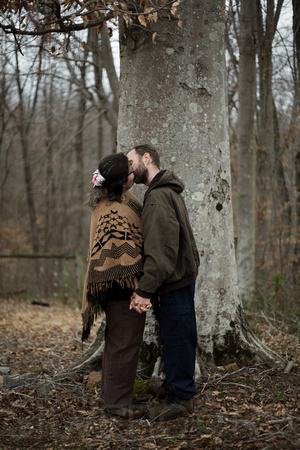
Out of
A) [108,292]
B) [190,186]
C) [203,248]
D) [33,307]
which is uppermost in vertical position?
[190,186]

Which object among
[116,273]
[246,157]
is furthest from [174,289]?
[246,157]

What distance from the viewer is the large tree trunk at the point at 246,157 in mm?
9188

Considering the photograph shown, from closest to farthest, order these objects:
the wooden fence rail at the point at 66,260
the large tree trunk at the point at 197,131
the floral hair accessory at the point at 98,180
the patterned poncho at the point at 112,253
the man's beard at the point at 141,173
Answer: the patterned poncho at the point at 112,253
the floral hair accessory at the point at 98,180
the man's beard at the point at 141,173
the large tree trunk at the point at 197,131
the wooden fence rail at the point at 66,260

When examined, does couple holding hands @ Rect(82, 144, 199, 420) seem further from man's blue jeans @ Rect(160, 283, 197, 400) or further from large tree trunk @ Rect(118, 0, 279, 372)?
large tree trunk @ Rect(118, 0, 279, 372)

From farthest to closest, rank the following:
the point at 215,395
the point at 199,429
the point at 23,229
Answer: the point at 23,229 → the point at 215,395 → the point at 199,429

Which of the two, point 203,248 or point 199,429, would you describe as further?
point 203,248

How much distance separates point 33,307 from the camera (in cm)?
1040

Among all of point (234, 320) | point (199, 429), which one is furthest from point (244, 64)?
point (199, 429)

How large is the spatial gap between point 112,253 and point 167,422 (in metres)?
1.40

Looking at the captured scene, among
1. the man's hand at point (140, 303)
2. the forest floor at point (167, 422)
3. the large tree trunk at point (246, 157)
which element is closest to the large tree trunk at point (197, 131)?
the forest floor at point (167, 422)

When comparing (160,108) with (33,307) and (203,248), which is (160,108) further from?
(33,307)

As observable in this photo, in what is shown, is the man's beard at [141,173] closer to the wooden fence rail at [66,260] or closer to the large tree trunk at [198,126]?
the large tree trunk at [198,126]

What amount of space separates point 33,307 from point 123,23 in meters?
7.92

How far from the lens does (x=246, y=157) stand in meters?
9.44
